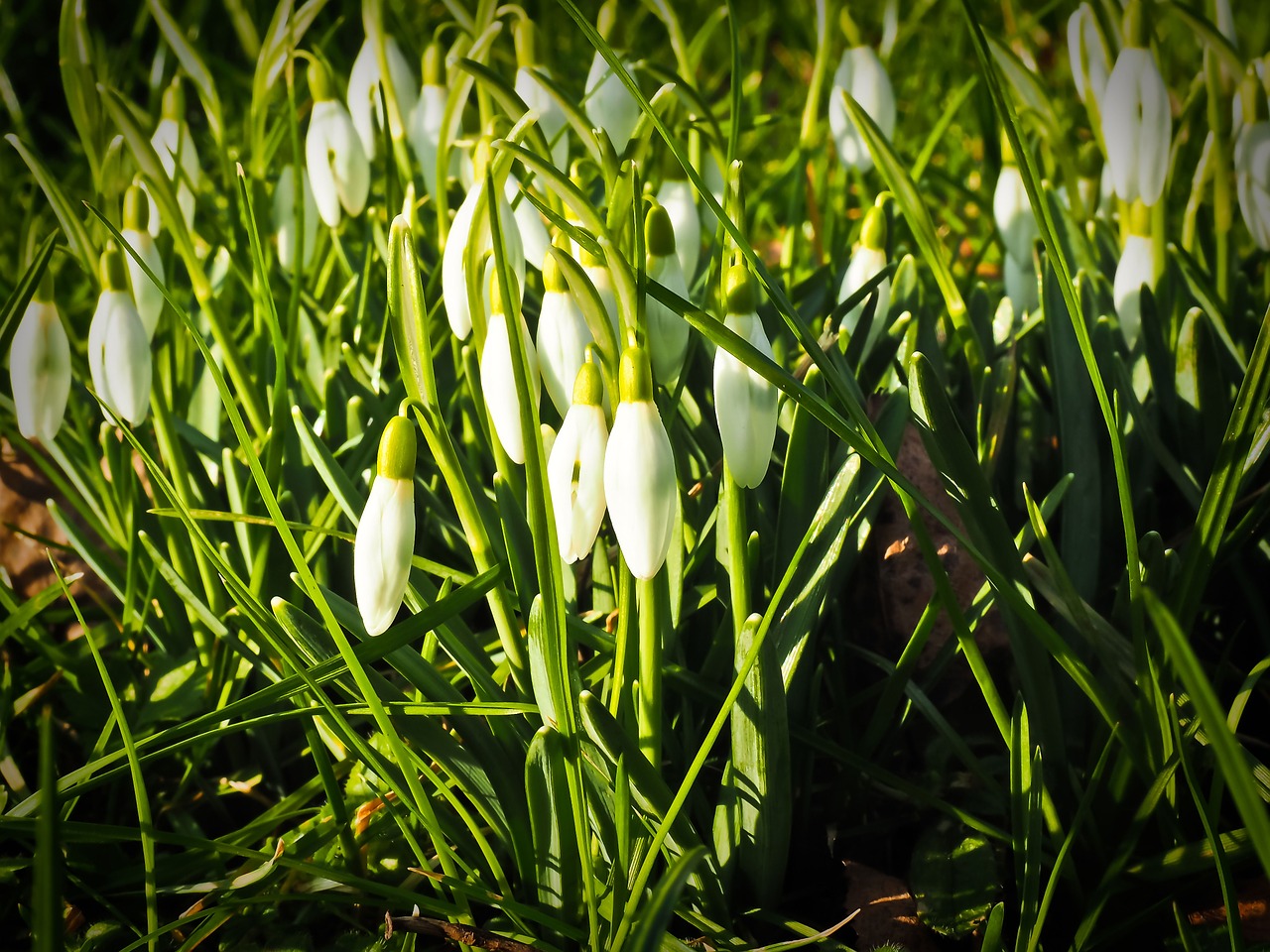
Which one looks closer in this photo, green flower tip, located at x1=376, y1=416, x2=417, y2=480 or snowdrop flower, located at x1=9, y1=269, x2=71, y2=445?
green flower tip, located at x1=376, y1=416, x2=417, y2=480

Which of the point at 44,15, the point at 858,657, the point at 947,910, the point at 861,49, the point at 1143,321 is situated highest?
the point at 44,15

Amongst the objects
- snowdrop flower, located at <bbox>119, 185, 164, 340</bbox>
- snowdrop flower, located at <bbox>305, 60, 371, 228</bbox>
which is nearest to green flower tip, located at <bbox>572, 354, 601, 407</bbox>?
snowdrop flower, located at <bbox>119, 185, 164, 340</bbox>

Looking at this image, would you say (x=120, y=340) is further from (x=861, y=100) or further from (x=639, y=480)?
(x=861, y=100)

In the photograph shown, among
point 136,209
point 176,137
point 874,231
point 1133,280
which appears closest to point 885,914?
point 874,231

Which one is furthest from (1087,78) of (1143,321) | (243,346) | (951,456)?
(243,346)

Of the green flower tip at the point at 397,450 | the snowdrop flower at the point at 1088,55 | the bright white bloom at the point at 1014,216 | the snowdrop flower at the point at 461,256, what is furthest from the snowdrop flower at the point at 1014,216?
the green flower tip at the point at 397,450

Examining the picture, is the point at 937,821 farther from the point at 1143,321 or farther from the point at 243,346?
the point at 243,346

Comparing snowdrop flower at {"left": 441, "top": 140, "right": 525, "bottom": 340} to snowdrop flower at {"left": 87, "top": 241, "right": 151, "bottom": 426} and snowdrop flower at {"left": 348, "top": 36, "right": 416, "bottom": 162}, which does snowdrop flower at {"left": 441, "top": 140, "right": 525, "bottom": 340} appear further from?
snowdrop flower at {"left": 348, "top": 36, "right": 416, "bottom": 162}
